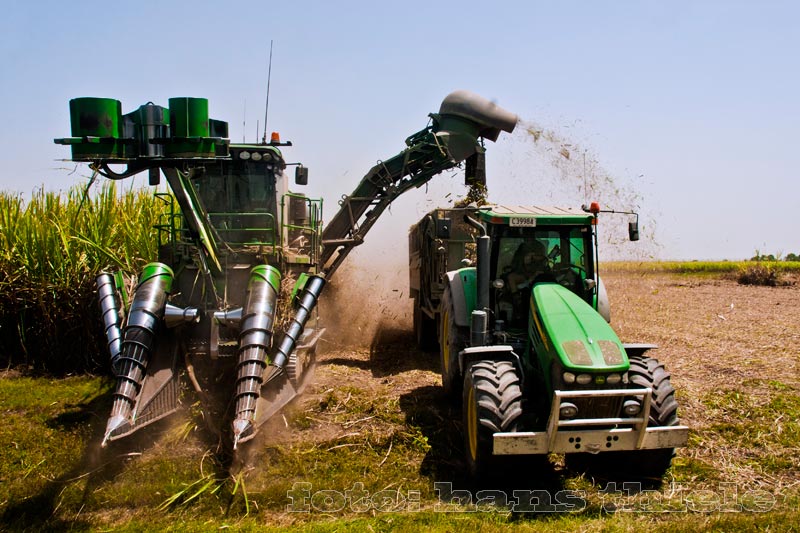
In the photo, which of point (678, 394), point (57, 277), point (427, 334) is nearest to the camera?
point (678, 394)

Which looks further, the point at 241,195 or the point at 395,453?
the point at 241,195

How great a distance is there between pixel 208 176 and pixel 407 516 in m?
5.96

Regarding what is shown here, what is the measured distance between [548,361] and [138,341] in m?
3.97

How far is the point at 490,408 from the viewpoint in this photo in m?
5.45

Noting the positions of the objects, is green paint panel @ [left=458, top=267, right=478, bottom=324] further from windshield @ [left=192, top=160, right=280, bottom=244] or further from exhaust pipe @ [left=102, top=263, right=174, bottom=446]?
exhaust pipe @ [left=102, top=263, right=174, bottom=446]

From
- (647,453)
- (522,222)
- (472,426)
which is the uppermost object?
(522,222)

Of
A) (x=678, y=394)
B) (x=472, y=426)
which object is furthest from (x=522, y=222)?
(x=678, y=394)

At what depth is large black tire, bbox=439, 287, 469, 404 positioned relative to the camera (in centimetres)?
761

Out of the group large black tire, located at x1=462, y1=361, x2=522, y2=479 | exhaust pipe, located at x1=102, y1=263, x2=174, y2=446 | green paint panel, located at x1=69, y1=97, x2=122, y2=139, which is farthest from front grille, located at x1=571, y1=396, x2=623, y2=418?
green paint panel, located at x1=69, y1=97, x2=122, y2=139

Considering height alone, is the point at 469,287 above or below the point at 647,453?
above

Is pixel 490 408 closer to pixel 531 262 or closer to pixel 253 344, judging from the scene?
pixel 531 262

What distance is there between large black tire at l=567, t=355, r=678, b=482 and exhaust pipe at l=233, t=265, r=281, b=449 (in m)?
2.92

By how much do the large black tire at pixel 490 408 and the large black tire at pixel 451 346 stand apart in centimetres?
166

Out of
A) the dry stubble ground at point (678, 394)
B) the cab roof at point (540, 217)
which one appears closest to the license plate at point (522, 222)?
the cab roof at point (540, 217)
